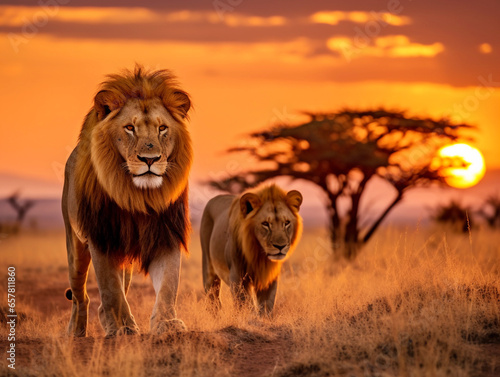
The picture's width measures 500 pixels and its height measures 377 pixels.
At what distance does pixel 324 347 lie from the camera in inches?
205

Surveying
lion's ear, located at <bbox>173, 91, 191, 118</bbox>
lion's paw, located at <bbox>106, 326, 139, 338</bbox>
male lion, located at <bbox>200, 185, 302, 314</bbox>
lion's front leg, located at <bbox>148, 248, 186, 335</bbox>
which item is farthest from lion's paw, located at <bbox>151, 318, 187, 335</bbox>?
male lion, located at <bbox>200, 185, 302, 314</bbox>

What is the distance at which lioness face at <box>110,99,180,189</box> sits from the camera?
18.1 feet

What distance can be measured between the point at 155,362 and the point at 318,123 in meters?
11.6

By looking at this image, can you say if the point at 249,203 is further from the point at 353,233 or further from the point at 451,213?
the point at 451,213

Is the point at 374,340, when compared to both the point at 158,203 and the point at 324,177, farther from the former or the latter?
the point at 324,177

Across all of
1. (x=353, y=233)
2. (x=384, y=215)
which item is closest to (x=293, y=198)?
(x=384, y=215)

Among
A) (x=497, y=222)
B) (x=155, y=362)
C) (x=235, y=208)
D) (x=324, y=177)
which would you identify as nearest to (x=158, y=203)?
(x=155, y=362)

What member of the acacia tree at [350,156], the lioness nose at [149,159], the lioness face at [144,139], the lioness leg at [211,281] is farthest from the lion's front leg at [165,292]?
the acacia tree at [350,156]

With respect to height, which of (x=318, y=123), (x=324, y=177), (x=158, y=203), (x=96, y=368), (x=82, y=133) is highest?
→ (x=318, y=123)

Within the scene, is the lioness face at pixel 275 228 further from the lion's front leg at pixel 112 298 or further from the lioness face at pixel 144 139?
the lioness face at pixel 144 139

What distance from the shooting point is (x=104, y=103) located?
5.86m

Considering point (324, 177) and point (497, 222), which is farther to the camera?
point (497, 222)

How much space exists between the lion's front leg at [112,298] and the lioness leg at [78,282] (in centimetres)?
A: 118

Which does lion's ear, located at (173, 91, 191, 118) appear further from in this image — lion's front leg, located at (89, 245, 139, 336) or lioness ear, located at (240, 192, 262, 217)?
lioness ear, located at (240, 192, 262, 217)
